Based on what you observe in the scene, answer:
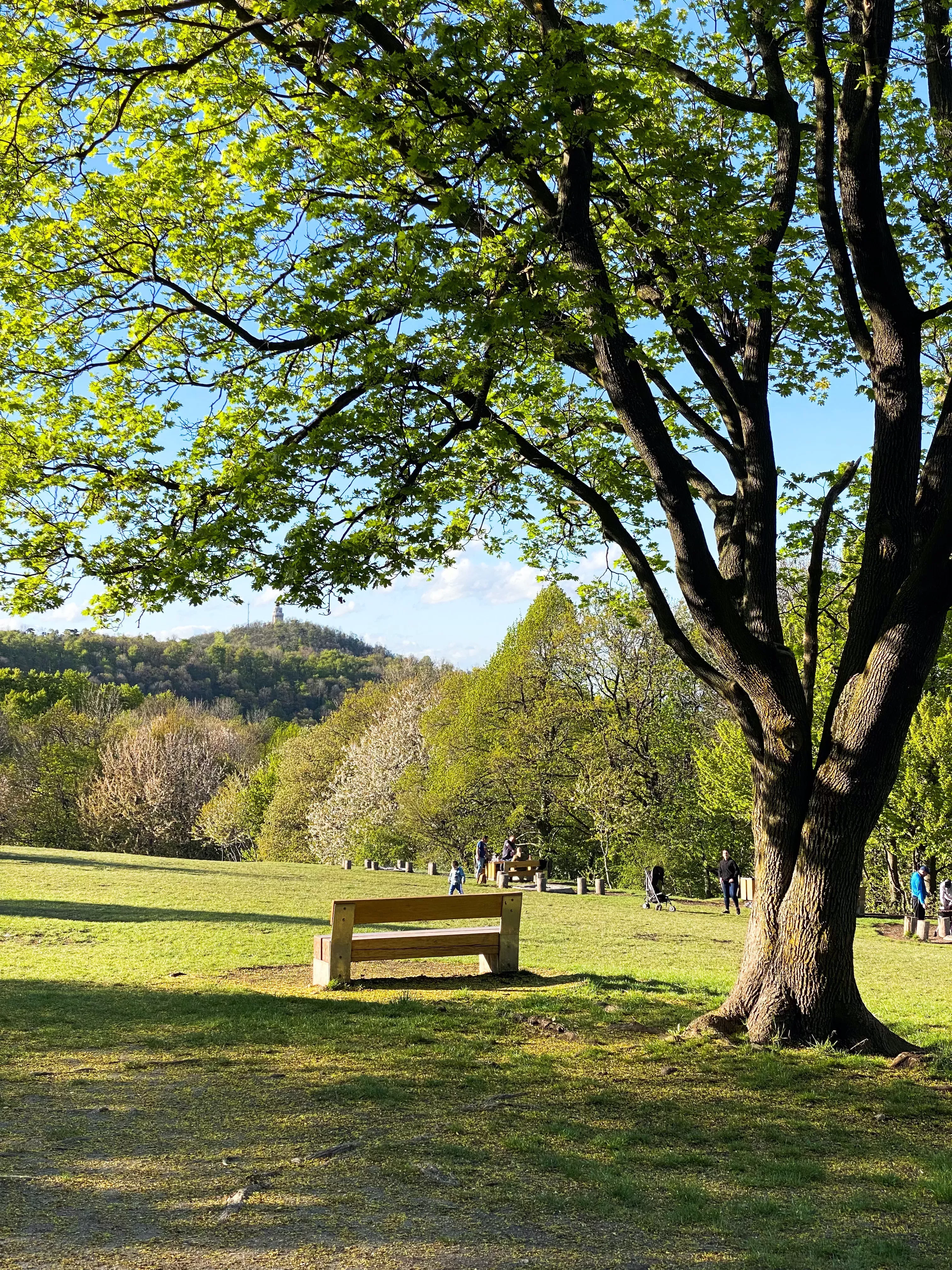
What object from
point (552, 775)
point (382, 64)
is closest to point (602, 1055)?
point (382, 64)

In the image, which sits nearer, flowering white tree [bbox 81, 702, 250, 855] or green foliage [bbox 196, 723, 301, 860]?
flowering white tree [bbox 81, 702, 250, 855]

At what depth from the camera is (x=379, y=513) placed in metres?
9.31

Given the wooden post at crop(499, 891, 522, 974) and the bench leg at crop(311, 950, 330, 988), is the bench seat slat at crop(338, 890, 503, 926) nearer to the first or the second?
the wooden post at crop(499, 891, 522, 974)

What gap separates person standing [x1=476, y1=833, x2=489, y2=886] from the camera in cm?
3247

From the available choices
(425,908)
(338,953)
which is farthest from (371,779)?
(425,908)

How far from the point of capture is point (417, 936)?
10227 mm

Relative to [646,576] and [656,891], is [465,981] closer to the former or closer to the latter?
[646,576]

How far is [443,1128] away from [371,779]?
48365 millimetres

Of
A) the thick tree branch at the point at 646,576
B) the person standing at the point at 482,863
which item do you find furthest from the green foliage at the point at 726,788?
the thick tree branch at the point at 646,576

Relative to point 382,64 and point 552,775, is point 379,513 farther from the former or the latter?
point 552,775

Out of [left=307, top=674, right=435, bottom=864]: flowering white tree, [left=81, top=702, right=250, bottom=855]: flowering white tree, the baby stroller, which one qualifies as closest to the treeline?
[left=307, top=674, right=435, bottom=864]: flowering white tree

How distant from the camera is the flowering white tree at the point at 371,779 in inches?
2064

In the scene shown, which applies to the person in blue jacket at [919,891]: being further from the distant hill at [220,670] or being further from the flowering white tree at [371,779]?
the distant hill at [220,670]

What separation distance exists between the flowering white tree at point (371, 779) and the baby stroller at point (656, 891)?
2622 cm
